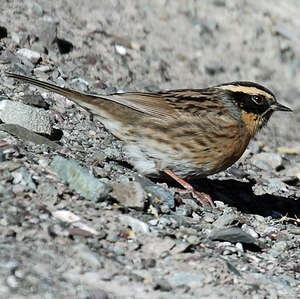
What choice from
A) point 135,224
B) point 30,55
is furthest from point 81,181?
point 30,55

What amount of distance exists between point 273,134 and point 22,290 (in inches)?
222

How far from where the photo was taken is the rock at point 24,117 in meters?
6.31

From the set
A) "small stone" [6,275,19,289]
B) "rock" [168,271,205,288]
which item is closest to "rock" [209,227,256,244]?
"rock" [168,271,205,288]

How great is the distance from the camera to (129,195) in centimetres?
563

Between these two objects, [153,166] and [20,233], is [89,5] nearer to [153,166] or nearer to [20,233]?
[153,166]

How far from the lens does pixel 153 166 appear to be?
6543 mm

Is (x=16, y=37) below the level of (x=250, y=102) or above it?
below

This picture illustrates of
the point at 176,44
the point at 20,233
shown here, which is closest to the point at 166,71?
the point at 176,44

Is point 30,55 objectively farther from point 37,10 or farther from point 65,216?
point 65,216

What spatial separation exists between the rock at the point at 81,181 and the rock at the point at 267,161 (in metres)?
3.05

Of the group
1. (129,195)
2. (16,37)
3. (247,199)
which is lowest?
(247,199)

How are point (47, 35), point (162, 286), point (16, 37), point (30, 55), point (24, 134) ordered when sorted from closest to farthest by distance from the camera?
point (162, 286) → point (24, 134) → point (30, 55) → point (16, 37) → point (47, 35)

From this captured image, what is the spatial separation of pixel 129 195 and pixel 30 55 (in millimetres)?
2739

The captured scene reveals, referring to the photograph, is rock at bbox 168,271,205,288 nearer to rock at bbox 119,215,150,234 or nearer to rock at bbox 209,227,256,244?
rock at bbox 119,215,150,234
